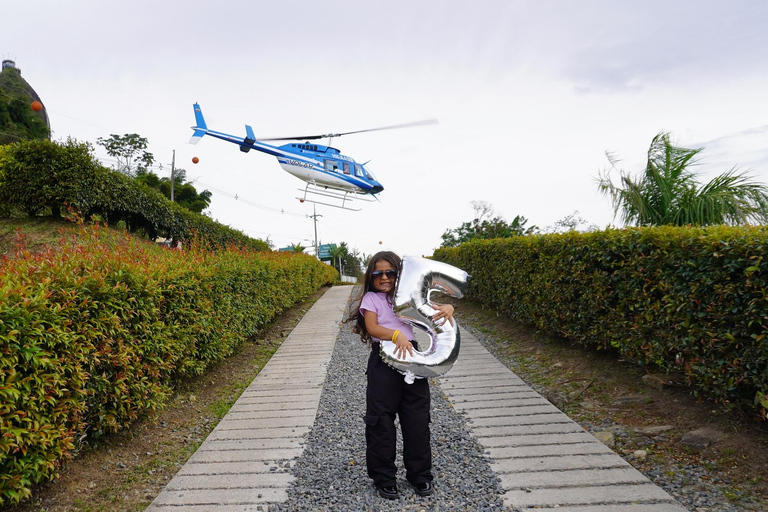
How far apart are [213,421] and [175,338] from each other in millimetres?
921

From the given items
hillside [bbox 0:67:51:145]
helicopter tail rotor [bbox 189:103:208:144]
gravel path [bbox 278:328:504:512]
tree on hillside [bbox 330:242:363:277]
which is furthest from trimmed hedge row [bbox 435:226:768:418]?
tree on hillside [bbox 330:242:363:277]

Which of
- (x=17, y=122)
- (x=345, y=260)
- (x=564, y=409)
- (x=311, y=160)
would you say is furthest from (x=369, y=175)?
(x=345, y=260)

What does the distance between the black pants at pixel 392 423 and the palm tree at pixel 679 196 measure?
23.8ft

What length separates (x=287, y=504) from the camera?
294 centimetres

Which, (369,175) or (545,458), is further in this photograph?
(369,175)

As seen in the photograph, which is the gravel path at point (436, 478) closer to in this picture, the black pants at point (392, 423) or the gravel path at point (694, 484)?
the gravel path at point (694, 484)

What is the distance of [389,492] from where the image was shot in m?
2.97

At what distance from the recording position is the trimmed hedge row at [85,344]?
100 inches

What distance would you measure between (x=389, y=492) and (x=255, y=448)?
141cm

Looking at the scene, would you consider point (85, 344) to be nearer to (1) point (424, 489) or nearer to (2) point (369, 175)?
(1) point (424, 489)

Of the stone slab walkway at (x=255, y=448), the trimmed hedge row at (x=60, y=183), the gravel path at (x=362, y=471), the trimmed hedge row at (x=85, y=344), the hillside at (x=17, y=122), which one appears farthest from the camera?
the hillside at (x=17, y=122)

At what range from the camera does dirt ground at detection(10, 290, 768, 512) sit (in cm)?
307

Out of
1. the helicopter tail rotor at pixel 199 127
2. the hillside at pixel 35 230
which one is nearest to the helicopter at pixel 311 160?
the helicopter tail rotor at pixel 199 127

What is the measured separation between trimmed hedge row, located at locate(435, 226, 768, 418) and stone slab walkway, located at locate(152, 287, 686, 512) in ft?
3.26
